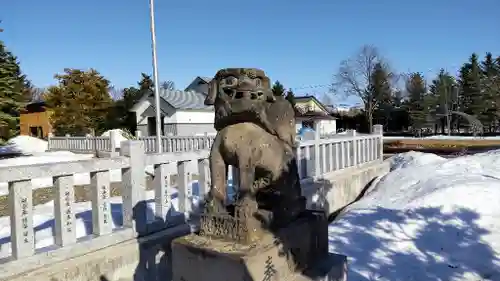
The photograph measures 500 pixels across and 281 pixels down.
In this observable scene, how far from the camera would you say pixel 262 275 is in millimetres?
2422

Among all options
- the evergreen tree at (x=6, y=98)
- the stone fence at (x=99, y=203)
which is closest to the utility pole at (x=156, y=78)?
the evergreen tree at (x=6, y=98)

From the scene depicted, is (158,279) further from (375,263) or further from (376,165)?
(376,165)

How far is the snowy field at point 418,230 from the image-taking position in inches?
170

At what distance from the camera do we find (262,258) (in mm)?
2426

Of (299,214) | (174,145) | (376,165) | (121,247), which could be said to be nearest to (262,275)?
(299,214)

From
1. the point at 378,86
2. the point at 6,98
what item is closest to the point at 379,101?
the point at 378,86

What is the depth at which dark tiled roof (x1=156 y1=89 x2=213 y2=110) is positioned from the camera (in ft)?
79.4

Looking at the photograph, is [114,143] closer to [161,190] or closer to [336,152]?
[336,152]

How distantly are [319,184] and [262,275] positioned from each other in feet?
14.7

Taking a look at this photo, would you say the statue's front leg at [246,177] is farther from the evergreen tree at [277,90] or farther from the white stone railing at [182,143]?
the white stone railing at [182,143]

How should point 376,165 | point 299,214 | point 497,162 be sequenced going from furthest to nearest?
point 376,165
point 497,162
point 299,214

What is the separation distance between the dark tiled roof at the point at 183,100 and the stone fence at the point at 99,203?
19670 millimetres

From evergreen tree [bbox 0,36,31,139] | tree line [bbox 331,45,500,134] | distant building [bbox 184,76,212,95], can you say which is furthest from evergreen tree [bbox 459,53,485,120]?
evergreen tree [bbox 0,36,31,139]

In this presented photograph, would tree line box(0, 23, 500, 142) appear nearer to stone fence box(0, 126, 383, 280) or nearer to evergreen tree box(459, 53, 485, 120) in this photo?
evergreen tree box(459, 53, 485, 120)
